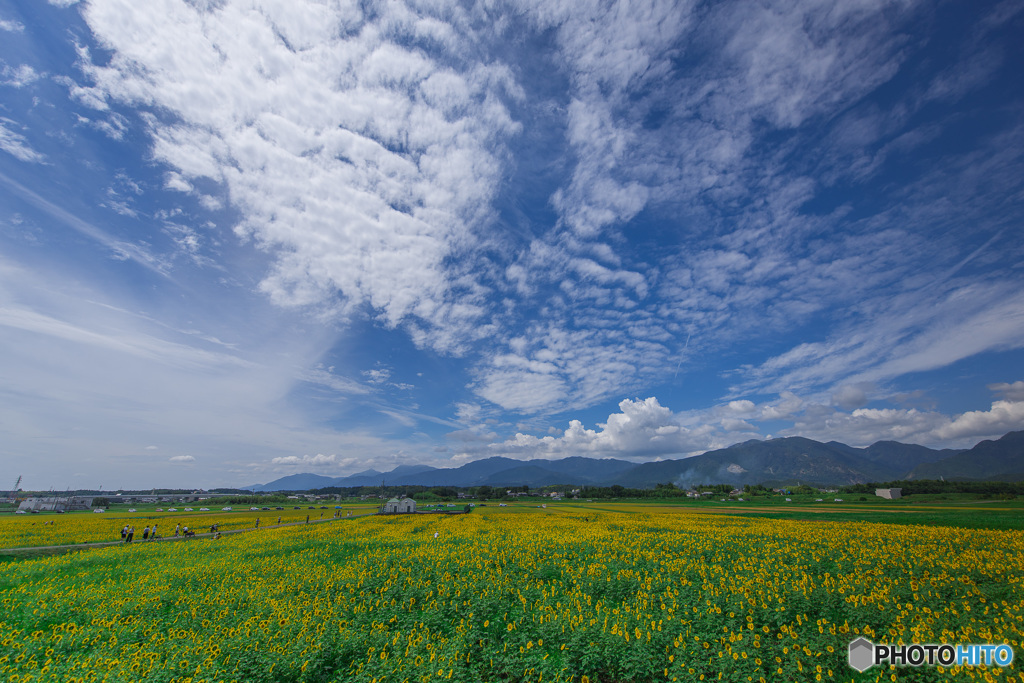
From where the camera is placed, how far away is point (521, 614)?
11.5 m

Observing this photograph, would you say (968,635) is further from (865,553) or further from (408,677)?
(408,677)

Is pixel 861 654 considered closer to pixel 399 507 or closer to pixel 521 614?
pixel 521 614

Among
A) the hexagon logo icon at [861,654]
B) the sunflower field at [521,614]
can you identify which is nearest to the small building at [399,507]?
the sunflower field at [521,614]

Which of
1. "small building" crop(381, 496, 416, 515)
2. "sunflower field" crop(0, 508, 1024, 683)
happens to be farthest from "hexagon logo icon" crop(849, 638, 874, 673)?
"small building" crop(381, 496, 416, 515)

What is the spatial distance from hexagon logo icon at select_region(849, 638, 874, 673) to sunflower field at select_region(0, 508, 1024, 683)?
0.14 meters

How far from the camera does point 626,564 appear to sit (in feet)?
56.1

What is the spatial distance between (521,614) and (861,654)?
809 cm

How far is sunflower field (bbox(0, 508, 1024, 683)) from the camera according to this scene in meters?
8.33

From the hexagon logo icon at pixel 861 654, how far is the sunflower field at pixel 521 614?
145 mm

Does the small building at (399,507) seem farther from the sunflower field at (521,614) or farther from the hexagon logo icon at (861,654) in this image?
the hexagon logo icon at (861,654)

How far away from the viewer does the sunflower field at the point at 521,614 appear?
8.33 metres

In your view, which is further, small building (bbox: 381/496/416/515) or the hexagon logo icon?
small building (bbox: 381/496/416/515)

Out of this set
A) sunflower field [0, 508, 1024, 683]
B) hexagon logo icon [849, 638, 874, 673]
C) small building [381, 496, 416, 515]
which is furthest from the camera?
small building [381, 496, 416, 515]

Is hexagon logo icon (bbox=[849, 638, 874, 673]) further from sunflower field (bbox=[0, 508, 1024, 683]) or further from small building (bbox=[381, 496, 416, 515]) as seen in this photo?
small building (bbox=[381, 496, 416, 515])
